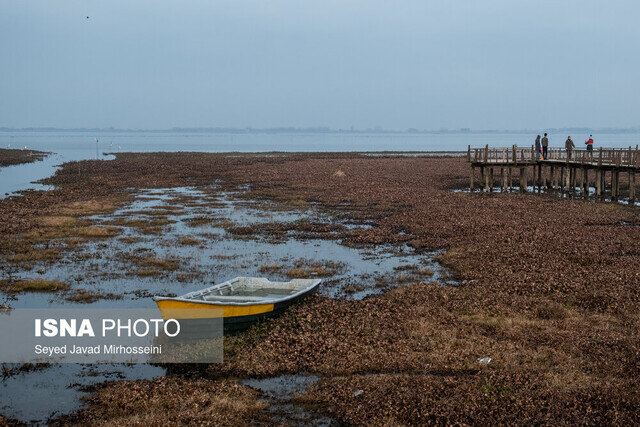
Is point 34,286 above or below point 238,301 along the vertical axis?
below

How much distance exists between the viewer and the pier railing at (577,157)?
4150 cm

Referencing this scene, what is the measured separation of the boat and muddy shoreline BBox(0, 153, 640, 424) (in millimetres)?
435

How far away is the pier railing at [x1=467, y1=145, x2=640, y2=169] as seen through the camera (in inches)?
1634

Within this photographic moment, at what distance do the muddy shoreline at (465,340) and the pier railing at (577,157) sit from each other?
1037cm

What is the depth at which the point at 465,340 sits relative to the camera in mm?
15469

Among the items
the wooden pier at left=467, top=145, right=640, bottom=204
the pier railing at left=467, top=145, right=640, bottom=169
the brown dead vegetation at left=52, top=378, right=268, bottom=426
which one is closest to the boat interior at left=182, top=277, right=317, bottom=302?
the brown dead vegetation at left=52, top=378, right=268, bottom=426

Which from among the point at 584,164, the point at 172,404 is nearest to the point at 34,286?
the point at 172,404

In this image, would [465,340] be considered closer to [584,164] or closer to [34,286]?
[34,286]

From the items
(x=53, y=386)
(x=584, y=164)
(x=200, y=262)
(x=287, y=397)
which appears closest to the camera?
(x=287, y=397)

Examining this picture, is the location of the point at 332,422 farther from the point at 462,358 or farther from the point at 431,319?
the point at 431,319

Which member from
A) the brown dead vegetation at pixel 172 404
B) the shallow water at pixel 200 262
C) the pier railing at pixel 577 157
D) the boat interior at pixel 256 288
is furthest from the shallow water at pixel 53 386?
the pier railing at pixel 577 157

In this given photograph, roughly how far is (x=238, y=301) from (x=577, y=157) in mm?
40520

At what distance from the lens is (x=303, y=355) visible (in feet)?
48.3

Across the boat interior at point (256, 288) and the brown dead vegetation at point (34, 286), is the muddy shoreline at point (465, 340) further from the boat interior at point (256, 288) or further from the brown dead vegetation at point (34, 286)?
the brown dead vegetation at point (34, 286)
